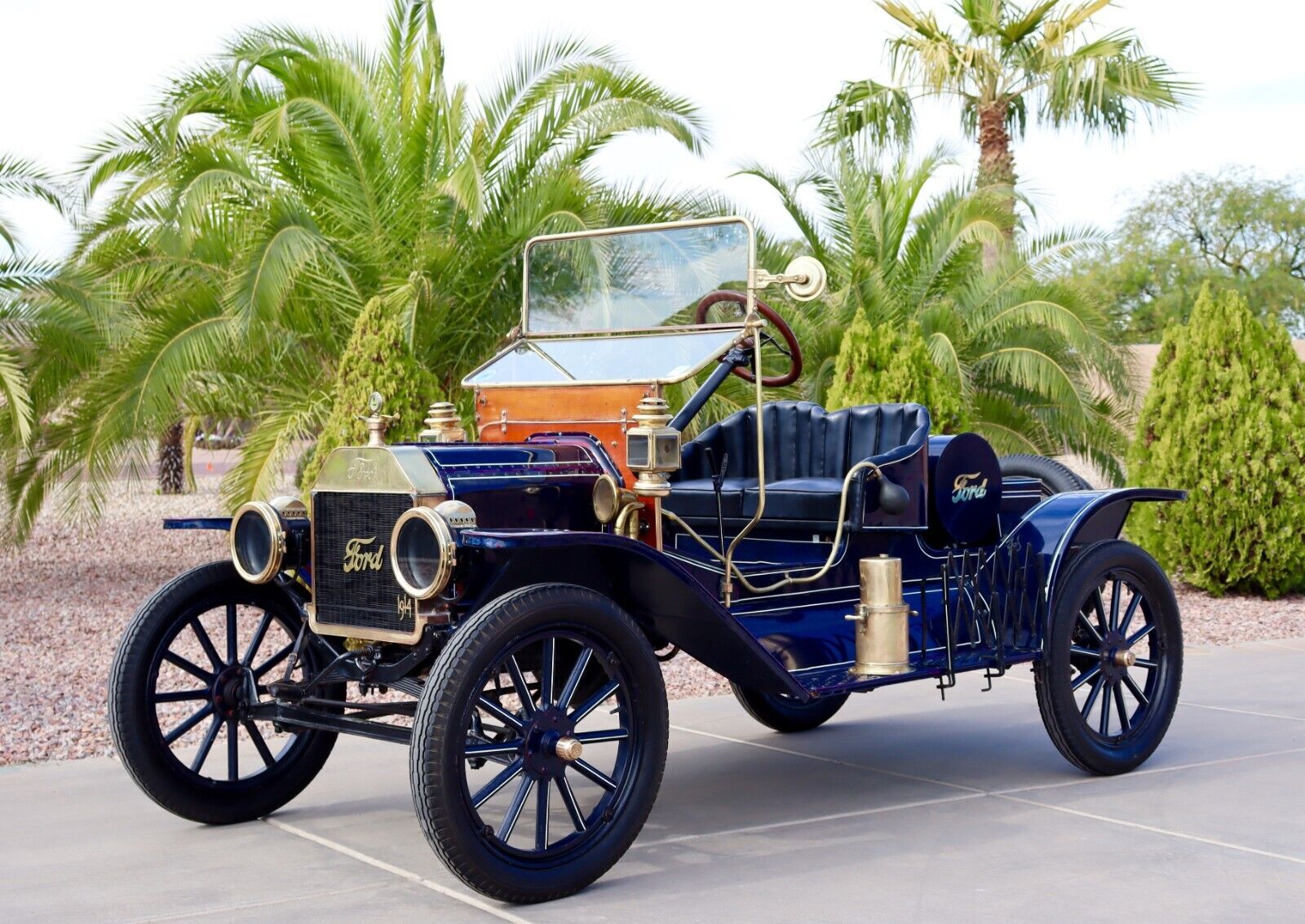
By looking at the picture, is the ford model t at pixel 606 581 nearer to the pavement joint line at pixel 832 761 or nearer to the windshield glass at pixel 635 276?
the windshield glass at pixel 635 276

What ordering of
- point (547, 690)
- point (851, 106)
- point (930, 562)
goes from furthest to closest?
point (851, 106), point (930, 562), point (547, 690)

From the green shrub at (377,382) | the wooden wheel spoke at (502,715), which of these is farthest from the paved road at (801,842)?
the green shrub at (377,382)

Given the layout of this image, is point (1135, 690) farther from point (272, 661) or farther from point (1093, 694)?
point (272, 661)

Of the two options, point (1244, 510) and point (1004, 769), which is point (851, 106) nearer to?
point (1244, 510)

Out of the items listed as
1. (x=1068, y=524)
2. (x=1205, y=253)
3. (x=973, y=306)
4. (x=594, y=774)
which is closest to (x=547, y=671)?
(x=594, y=774)

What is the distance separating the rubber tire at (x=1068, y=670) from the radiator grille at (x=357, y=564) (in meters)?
2.38

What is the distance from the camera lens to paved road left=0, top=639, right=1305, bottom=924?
388 centimetres

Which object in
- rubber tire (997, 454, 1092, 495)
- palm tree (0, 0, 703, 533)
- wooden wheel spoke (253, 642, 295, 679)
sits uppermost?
palm tree (0, 0, 703, 533)

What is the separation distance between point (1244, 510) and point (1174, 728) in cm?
480

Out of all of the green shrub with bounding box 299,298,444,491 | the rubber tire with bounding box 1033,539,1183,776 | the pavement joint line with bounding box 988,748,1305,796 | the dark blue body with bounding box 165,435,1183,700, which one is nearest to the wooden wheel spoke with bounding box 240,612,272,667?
the dark blue body with bounding box 165,435,1183,700

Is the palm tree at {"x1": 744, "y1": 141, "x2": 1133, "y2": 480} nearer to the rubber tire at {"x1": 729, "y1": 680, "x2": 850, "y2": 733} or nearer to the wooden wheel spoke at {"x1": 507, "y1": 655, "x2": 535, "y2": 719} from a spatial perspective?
the rubber tire at {"x1": 729, "y1": 680, "x2": 850, "y2": 733}

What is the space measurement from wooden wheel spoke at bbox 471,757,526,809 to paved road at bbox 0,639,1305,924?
11.2 inches

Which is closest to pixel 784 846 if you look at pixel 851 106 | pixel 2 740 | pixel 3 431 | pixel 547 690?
pixel 547 690

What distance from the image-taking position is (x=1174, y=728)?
6.36 m
